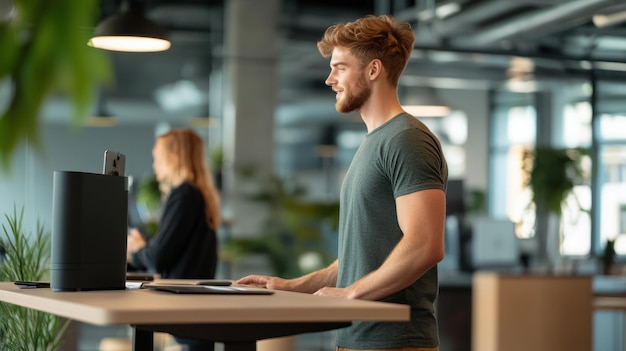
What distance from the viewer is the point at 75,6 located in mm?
531

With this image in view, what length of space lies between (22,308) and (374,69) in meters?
1.65

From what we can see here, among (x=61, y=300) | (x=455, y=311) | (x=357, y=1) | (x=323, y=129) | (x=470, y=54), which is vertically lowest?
(x=455, y=311)

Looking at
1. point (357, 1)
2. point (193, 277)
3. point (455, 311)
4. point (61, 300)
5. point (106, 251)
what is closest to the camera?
point (61, 300)

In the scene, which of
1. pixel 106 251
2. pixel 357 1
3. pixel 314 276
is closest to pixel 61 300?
pixel 106 251

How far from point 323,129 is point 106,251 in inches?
395

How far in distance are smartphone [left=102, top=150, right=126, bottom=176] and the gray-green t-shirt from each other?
0.58m

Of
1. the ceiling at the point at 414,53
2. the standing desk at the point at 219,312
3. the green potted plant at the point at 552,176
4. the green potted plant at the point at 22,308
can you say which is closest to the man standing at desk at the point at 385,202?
the standing desk at the point at 219,312

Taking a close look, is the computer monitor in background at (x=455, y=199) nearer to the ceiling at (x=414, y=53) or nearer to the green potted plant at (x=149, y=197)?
the ceiling at (x=414, y=53)

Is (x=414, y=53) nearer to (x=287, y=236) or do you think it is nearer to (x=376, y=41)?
(x=287, y=236)

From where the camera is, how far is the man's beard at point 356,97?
238cm

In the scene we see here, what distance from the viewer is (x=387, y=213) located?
2277mm

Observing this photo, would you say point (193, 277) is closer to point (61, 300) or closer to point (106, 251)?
point (106, 251)

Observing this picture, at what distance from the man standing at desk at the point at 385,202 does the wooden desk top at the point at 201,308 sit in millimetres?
216

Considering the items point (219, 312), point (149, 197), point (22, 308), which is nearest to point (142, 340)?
point (22, 308)
